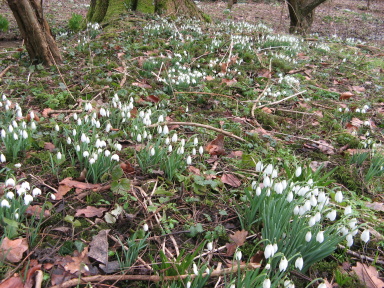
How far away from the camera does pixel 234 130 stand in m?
3.28

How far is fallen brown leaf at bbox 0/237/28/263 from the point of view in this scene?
163cm

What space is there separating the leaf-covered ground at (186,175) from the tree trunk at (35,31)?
0.97 feet

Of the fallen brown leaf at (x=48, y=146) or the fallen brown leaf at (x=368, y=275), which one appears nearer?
the fallen brown leaf at (x=368, y=275)

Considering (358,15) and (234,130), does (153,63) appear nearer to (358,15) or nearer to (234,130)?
(234,130)

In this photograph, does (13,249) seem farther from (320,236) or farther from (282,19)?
(282,19)

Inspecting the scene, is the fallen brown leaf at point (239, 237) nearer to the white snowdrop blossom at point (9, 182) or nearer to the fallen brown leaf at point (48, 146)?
the white snowdrop blossom at point (9, 182)

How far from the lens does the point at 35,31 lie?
14.1 feet

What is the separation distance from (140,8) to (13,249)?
7489mm

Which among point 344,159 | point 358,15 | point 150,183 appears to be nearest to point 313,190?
point 150,183

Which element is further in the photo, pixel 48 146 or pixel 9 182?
pixel 48 146

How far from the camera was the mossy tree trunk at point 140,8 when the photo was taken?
7703 mm

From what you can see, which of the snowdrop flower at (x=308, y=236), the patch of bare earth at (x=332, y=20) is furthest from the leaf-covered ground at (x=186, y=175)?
the patch of bare earth at (x=332, y=20)

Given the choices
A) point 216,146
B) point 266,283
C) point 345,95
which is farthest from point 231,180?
point 345,95

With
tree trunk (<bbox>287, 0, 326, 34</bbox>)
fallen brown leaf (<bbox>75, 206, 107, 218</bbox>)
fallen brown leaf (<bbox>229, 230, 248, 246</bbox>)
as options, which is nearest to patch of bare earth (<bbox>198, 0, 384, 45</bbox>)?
tree trunk (<bbox>287, 0, 326, 34</bbox>)
